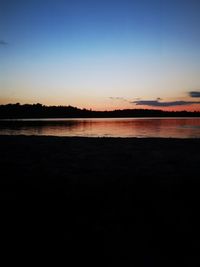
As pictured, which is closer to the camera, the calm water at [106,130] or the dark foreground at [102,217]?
the dark foreground at [102,217]

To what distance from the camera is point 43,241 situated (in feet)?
12.9

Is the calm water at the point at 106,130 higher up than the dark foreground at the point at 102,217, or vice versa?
the dark foreground at the point at 102,217

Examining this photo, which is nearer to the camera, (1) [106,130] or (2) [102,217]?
(2) [102,217]

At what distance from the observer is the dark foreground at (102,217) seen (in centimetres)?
363

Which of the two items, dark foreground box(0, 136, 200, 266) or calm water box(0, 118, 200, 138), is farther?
calm water box(0, 118, 200, 138)

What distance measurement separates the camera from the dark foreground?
3.63 m

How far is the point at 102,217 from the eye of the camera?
15.6 ft

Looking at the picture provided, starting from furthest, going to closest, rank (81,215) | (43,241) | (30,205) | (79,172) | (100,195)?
(79,172) → (100,195) → (30,205) → (81,215) → (43,241)

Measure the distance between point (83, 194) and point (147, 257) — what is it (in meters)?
2.85

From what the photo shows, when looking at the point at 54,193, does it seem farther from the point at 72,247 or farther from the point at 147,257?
the point at 147,257

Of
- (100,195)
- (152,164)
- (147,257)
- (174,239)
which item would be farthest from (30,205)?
(152,164)

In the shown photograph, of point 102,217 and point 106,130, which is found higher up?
point 102,217

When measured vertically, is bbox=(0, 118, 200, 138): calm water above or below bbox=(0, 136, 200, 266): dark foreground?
below

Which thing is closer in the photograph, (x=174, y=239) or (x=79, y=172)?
(x=174, y=239)
